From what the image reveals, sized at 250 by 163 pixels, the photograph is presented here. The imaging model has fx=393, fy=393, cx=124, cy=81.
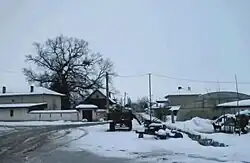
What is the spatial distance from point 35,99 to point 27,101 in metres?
1.78

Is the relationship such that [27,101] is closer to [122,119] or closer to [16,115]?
[16,115]

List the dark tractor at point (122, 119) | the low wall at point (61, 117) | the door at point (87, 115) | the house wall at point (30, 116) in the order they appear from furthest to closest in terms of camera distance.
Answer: the door at point (87, 115) < the house wall at point (30, 116) < the low wall at point (61, 117) < the dark tractor at point (122, 119)

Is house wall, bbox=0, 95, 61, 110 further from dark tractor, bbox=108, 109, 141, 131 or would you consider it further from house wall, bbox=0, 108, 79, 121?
dark tractor, bbox=108, 109, 141, 131

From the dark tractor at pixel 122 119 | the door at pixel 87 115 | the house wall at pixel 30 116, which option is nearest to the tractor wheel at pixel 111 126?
the dark tractor at pixel 122 119

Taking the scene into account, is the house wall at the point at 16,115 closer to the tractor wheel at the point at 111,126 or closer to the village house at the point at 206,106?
the village house at the point at 206,106

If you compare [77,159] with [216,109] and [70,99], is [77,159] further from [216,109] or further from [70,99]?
[70,99]

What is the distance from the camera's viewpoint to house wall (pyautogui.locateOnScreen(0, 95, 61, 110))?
80562 mm

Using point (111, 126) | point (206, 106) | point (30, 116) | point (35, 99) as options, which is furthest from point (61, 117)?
point (111, 126)

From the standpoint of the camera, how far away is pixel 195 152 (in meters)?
15.2

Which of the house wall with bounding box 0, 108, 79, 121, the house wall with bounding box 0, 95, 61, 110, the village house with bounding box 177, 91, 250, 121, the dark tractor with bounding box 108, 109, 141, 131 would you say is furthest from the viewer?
the house wall with bounding box 0, 95, 61, 110

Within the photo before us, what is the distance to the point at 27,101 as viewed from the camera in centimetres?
8125

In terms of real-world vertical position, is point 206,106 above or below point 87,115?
above

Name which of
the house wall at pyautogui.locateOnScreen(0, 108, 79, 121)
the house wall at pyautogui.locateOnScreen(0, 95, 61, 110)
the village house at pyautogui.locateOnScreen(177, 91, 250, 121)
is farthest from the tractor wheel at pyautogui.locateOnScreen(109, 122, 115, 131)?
the house wall at pyautogui.locateOnScreen(0, 95, 61, 110)

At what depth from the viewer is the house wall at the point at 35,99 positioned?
264ft
